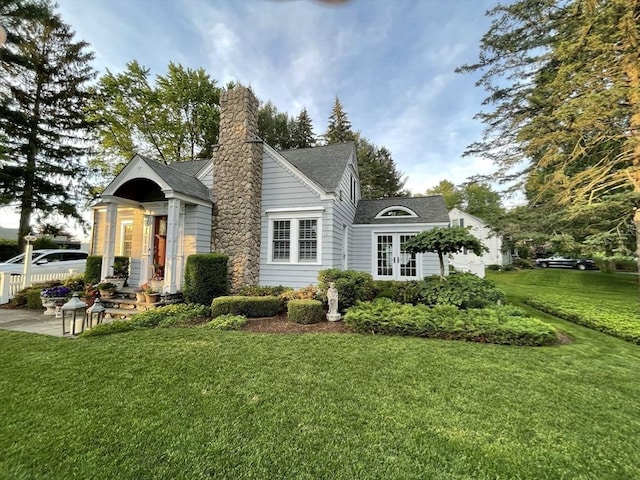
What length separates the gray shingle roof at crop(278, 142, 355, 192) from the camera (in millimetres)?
9359

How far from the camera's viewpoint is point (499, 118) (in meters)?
11.7

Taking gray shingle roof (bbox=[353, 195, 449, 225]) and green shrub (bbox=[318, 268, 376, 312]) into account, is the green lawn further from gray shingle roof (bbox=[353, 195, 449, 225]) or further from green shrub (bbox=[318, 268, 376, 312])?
gray shingle roof (bbox=[353, 195, 449, 225])

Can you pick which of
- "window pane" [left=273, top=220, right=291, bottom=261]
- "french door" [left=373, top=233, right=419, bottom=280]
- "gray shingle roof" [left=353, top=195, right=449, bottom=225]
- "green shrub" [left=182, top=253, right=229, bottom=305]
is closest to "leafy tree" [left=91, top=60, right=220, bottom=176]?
"gray shingle roof" [left=353, top=195, right=449, bottom=225]

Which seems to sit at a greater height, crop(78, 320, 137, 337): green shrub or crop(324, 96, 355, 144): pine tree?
crop(324, 96, 355, 144): pine tree

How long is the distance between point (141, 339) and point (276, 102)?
2497cm

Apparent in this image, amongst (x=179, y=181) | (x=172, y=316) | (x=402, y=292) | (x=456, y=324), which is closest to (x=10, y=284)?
(x=179, y=181)

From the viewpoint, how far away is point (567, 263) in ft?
88.7

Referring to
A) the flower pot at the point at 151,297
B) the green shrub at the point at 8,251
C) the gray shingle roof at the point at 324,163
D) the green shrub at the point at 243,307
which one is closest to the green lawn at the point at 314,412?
the green shrub at the point at 243,307

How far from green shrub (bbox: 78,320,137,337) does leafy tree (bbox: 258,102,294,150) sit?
2042 centimetres

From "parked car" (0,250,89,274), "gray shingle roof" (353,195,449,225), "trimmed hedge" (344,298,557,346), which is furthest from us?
"parked car" (0,250,89,274)

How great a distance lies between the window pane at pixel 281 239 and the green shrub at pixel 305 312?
281cm

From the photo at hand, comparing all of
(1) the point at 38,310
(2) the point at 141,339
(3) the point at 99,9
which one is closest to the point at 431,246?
(2) the point at 141,339

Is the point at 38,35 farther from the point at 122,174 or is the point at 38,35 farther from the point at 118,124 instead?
the point at 122,174

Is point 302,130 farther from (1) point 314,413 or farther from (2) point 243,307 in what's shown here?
(1) point 314,413
